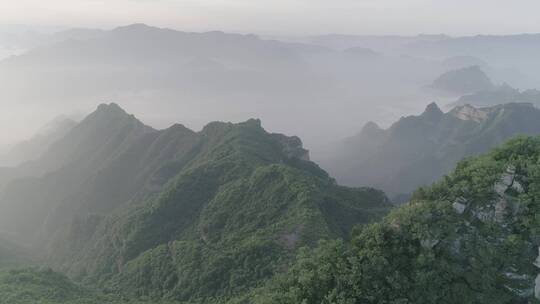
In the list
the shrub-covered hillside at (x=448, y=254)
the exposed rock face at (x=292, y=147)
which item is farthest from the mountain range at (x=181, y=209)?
the shrub-covered hillside at (x=448, y=254)

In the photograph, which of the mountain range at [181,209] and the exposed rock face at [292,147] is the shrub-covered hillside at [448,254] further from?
the exposed rock face at [292,147]

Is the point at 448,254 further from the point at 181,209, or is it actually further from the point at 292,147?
the point at 292,147

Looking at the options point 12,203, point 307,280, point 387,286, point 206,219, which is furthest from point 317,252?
point 12,203

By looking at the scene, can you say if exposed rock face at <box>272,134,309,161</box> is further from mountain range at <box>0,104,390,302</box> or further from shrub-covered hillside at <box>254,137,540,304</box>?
shrub-covered hillside at <box>254,137,540,304</box>

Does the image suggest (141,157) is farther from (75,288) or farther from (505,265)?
(505,265)

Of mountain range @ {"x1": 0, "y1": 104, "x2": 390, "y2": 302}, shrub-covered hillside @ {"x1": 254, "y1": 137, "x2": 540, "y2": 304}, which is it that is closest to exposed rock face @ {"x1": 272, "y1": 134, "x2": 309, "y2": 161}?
mountain range @ {"x1": 0, "y1": 104, "x2": 390, "y2": 302}

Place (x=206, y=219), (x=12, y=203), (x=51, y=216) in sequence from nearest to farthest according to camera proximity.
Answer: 1. (x=206, y=219)
2. (x=51, y=216)
3. (x=12, y=203)

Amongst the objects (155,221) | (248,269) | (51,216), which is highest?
(248,269)

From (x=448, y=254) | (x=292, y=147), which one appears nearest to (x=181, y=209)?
(x=292, y=147)
